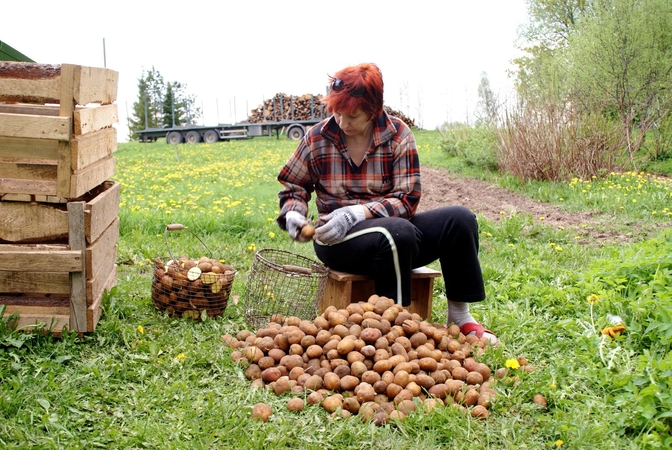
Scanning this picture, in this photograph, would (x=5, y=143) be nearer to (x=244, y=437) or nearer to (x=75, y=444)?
(x=75, y=444)

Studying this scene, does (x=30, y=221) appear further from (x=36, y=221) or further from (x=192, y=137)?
(x=192, y=137)

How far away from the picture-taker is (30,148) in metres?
3.01

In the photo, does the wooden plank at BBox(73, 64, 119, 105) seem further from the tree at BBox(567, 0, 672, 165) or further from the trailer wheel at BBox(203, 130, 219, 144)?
the trailer wheel at BBox(203, 130, 219, 144)

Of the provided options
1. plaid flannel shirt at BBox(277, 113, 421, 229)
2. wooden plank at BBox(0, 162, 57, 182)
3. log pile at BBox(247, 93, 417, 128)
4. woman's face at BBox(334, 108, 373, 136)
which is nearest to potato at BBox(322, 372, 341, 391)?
plaid flannel shirt at BBox(277, 113, 421, 229)

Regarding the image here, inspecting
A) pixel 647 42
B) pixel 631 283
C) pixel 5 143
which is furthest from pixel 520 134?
pixel 5 143

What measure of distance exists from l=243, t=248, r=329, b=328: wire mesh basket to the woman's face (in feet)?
2.50

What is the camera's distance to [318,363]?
289 cm

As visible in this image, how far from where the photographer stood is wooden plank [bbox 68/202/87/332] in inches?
121

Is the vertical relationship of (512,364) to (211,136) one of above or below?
below

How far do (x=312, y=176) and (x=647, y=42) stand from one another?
39.1 ft

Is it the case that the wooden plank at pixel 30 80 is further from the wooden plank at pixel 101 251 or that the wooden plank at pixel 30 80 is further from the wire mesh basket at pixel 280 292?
the wire mesh basket at pixel 280 292

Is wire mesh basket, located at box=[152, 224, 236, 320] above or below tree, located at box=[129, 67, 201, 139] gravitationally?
below

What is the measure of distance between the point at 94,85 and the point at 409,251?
5.90ft

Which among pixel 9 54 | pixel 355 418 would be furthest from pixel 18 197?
pixel 355 418
